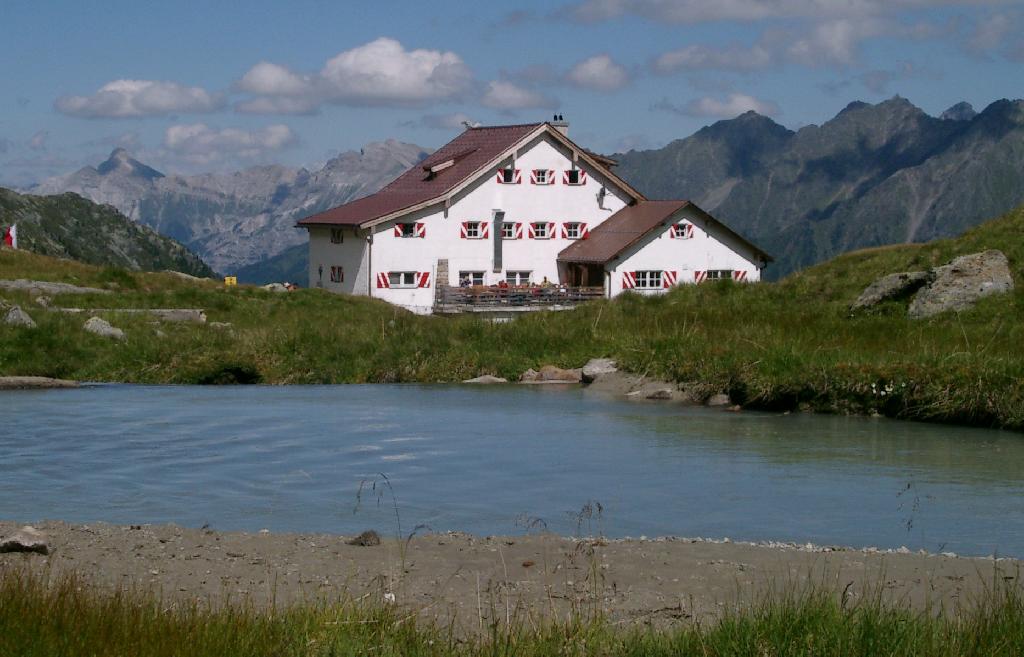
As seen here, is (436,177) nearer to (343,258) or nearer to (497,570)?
(343,258)

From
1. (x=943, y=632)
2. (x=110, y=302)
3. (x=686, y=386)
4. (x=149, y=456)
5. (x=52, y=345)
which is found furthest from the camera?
(x=110, y=302)

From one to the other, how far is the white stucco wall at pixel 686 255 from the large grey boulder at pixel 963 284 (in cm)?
3447

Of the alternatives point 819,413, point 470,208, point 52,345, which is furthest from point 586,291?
point 819,413

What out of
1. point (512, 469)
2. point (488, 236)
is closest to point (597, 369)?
point (512, 469)

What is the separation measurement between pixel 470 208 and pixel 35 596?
58428mm

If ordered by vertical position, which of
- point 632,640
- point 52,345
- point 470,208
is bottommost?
point 632,640

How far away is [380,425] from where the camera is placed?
21.0 m

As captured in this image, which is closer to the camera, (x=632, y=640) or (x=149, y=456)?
(x=632, y=640)

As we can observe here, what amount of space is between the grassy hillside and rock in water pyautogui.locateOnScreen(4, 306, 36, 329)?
2206 inches

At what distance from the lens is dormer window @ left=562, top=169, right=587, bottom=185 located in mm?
68875

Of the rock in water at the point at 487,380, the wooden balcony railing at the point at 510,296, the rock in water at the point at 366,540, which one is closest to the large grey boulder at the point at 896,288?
the rock in water at the point at 487,380

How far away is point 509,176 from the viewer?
221 ft

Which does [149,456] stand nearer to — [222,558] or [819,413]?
[222,558]

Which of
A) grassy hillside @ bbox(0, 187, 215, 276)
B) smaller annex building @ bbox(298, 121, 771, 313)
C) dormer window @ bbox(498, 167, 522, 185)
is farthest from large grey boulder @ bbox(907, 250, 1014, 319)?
grassy hillside @ bbox(0, 187, 215, 276)
